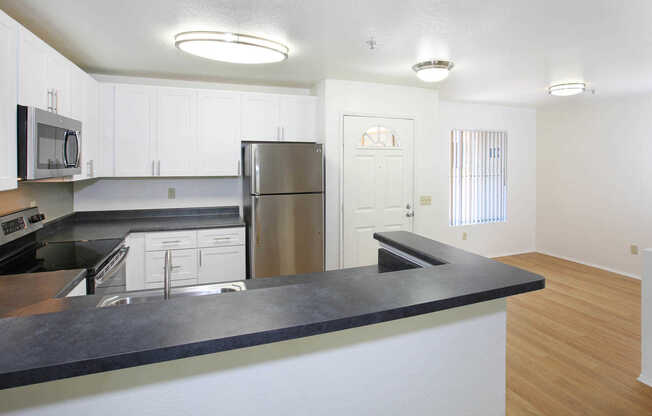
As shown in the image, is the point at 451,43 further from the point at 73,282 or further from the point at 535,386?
the point at 73,282

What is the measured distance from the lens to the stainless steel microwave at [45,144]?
6.59 feet

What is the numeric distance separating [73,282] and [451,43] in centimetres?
292

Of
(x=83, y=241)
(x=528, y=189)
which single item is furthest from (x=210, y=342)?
(x=528, y=189)

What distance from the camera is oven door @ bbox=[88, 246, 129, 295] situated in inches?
88.9

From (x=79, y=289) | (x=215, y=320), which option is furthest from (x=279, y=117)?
(x=215, y=320)

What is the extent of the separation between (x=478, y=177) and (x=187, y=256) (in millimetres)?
4373

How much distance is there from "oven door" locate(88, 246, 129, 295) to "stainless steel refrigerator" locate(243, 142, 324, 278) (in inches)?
42.9

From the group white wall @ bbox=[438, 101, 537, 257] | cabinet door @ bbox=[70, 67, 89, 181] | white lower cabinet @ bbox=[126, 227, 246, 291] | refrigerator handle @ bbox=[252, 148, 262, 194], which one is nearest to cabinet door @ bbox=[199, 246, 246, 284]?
white lower cabinet @ bbox=[126, 227, 246, 291]

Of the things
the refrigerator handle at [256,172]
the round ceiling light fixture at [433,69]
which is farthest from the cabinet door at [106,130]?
the round ceiling light fixture at [433,69]

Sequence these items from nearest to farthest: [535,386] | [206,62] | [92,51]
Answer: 1. [535,386]
2. [92,51]
3. [206,62]

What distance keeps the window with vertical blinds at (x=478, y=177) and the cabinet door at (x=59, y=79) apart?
15.3 ft

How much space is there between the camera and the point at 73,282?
1878 mm

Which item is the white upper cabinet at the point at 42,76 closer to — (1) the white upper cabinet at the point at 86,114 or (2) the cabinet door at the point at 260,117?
(1) the white upper cabinet at the point at 86,114

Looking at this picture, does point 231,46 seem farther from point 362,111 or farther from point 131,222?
point 131,222
